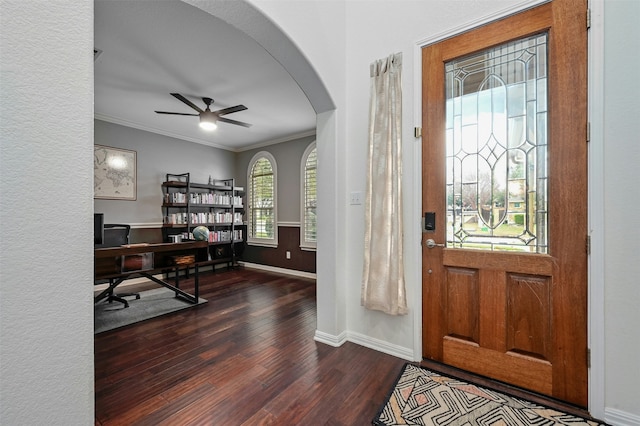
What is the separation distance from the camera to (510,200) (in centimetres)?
174

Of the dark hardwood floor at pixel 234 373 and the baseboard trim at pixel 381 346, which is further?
the baseboard trim at pixel 381 346

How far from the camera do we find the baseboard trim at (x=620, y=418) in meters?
1.39

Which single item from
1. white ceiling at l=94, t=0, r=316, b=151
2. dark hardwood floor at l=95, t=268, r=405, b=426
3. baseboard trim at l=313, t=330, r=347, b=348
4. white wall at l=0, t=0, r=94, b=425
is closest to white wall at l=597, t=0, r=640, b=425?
dark hardwood floor at l=95, t=268, r=405, b=426

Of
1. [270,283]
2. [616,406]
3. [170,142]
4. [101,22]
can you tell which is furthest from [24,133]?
[170,142]

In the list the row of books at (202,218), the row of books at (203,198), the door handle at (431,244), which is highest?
the row of books at (203,198)

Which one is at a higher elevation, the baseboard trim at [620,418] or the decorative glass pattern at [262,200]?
the decorative glass pattern at [262,200]

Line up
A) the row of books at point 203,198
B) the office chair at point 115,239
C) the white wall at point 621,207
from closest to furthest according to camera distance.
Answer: the white wall at point 621,207
the office chair at point 115,239
the row of books at point 203,198

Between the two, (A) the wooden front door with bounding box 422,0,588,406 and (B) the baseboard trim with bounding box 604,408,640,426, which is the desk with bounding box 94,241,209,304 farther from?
(B) the baseboard trim with bounding box 604,408,640,426

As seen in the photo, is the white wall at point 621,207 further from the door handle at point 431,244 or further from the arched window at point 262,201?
the arched window at point 262,201

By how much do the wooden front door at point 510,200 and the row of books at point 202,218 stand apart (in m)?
4.48

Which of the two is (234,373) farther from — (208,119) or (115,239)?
(208,119)

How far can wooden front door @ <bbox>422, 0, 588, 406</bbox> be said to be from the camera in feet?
5.09

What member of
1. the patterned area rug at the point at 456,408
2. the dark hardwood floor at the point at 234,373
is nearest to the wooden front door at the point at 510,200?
the patterned area rug at the point at 456,408

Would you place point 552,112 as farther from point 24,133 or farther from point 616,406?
point 24,133
